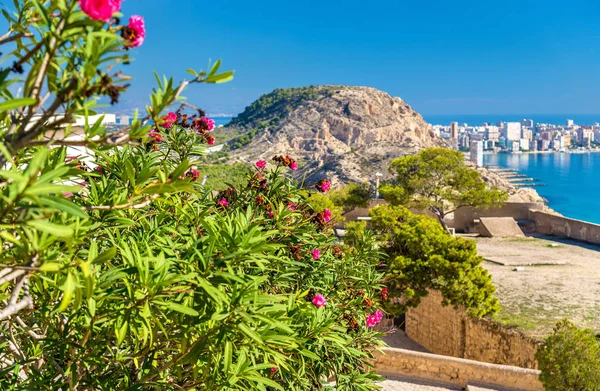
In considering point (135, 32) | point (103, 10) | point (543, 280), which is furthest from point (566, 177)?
point (103, 10)

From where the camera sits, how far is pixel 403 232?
34.0 feet

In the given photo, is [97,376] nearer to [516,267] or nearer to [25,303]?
[25,303]

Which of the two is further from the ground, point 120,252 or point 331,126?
point 331,126

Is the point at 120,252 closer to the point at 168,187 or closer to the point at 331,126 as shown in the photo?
the point at 168,187

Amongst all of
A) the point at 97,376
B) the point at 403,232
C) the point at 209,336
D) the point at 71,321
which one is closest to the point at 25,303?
the point at 209,336

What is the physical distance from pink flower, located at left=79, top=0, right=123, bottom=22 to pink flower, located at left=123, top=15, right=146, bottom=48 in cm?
16

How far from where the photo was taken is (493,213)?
63.7 feet

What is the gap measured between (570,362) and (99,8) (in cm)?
653

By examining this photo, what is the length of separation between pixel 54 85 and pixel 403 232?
9288 mm

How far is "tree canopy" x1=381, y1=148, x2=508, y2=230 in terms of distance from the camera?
1881 centimetres

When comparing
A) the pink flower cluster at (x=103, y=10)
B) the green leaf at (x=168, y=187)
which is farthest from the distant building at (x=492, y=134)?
the pink flower cluster at (x=103, y=10)

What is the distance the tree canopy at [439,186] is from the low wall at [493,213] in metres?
0.35

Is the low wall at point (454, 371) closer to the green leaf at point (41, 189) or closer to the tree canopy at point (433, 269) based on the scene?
the tree canopy at point (433, 269)

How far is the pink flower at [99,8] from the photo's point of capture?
4.50 ft
